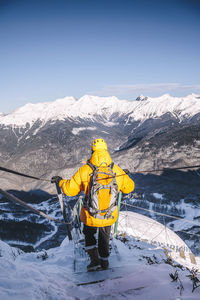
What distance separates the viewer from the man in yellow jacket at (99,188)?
3994 mm

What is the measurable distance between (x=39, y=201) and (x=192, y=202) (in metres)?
122

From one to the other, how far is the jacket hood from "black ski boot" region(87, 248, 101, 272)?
81.2 inches

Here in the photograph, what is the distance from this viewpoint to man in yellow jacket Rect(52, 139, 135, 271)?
13.1 ft

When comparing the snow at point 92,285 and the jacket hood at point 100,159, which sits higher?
the jacket hood at point 100,159

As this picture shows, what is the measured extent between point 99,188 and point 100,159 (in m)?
0.60

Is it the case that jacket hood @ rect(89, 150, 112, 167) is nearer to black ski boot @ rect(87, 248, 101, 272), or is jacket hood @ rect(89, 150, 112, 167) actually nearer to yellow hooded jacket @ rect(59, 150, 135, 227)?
yellow hooded jacket @ rect(59, 150, 135, 227)

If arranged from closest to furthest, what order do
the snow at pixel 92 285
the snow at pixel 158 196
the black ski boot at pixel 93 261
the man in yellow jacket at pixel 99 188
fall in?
the snow at pixel 92 285
the man in yellow jacket at pixel 99 188
the black ski boot at pixel 93 261
the snow at pixel 158 196

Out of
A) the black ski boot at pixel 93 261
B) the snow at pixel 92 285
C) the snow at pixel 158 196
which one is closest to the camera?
the snow at pixel 92 285

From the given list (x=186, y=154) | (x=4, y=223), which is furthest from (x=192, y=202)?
(x=4, y=223)

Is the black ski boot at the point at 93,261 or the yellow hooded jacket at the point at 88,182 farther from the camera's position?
the black ski boot at the point at 93,261

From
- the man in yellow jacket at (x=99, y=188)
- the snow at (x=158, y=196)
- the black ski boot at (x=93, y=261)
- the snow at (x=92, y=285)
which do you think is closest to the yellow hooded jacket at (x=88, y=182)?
the man in yellow jacket at (x=99, y=188)

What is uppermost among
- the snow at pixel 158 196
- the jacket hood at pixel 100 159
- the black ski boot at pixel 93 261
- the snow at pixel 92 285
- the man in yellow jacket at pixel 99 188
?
the jacket hood at pixel 100 159

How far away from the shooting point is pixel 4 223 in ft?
398

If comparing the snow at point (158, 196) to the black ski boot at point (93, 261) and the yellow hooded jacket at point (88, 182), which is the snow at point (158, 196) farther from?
the yellow hooded jacket at point (88, 182)
